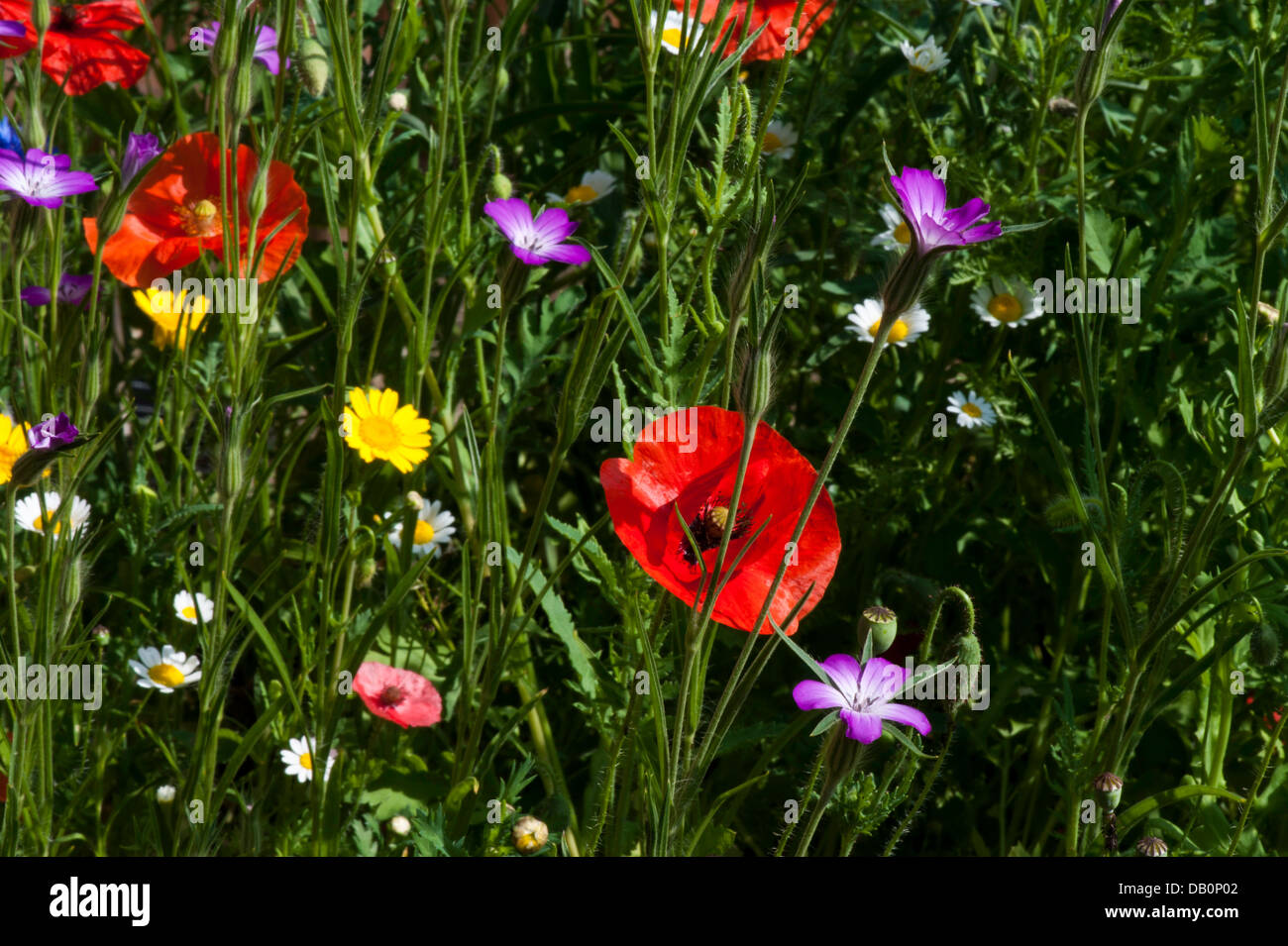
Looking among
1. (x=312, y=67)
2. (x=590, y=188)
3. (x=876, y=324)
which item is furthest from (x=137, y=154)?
(x=876, y=324)

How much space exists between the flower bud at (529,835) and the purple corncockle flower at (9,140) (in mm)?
720

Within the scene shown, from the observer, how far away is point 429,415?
1604 millimetres

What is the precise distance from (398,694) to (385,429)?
0.28 m

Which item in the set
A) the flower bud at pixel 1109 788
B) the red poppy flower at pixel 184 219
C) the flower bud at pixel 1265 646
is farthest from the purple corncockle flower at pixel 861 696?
the red poppy flower at pixel 184 219

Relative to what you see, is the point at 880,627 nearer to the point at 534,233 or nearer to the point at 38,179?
the point at 534,233

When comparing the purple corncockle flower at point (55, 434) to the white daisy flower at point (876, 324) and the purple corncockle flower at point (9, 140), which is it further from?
the white daisy flower at point (876, 324)

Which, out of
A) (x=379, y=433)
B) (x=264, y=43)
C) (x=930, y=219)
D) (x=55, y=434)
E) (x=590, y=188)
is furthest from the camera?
(x=590, y=188)

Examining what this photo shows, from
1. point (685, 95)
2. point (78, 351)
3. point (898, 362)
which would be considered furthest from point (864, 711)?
point (78, 351)

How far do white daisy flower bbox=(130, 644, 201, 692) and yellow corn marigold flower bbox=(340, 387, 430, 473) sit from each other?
29cm

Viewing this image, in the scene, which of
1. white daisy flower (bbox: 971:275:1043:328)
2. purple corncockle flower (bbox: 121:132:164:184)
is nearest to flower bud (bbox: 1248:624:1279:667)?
white daisy flower (bbox: 971:275:1043:328)

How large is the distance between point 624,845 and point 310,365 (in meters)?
0.79

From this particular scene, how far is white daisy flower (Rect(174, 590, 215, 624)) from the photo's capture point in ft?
4.19

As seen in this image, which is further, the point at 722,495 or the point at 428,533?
the point at 428,533

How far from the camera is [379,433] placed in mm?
1233
